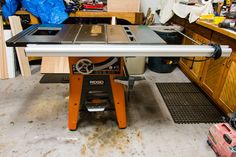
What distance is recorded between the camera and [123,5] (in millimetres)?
2619

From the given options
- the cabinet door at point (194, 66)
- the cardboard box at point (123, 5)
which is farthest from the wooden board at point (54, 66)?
the cabinet door at point (194, 66)

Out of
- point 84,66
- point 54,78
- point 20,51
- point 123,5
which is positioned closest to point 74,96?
point 84,66

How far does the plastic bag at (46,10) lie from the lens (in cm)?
242

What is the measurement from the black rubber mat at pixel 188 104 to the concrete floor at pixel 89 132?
0.09 meters

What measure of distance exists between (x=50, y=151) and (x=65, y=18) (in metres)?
1.72

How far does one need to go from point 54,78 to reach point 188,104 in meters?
1.75

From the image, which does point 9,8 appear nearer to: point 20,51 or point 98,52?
point 20,51

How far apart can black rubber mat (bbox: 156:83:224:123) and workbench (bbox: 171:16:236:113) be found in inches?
3.8

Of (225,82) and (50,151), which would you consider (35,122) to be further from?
(225,82)

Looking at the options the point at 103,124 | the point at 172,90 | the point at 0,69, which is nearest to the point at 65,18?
the point at 0,69

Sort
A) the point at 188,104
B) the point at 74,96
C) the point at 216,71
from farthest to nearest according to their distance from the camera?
1. the point at 188,104
2. the point at 216,71
3. the point at 74,96

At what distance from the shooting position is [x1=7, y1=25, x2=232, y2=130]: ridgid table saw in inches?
42.4

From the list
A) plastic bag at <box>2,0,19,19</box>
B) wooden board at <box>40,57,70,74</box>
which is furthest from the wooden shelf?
plastic bag at <box>2,0,19,19</box>

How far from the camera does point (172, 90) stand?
2.40 meters
